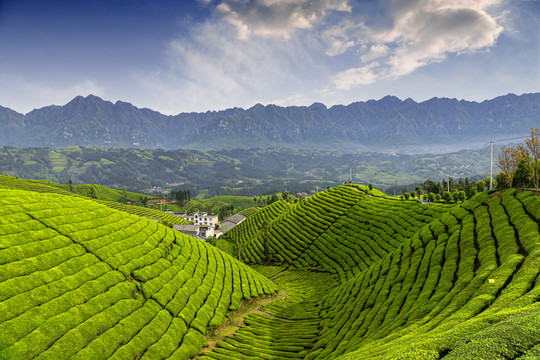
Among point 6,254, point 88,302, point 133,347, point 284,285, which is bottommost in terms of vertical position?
point 284,285

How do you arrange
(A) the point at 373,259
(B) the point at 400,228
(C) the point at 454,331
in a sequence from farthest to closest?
(B) the point at 400,228, (A) the point at 373,259, (C) the point at 454,331

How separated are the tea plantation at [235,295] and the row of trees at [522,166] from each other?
136 inches

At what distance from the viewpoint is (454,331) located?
62.0 feet

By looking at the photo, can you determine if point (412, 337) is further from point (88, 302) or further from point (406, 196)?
point (406, 196)

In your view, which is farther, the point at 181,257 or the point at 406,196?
the point at 406,196

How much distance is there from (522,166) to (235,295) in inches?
2392

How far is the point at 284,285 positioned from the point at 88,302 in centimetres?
5880

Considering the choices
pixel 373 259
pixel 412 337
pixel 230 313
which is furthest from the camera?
pixel 373 259

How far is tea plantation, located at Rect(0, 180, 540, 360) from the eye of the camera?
23562 mm

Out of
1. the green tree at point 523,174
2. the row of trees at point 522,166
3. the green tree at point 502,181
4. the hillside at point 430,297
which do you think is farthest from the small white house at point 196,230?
the green tree at point 523,174

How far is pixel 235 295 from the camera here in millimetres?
59375

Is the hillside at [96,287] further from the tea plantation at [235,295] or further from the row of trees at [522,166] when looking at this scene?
the row of trees at [522,166]

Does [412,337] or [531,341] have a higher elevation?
[531,341]

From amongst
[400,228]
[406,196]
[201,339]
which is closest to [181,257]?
[201,339]
